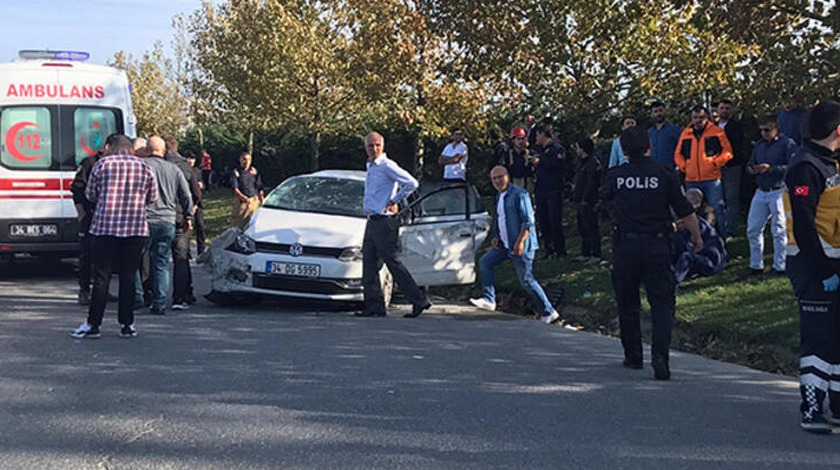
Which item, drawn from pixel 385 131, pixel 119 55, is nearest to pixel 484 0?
pixel 385 131

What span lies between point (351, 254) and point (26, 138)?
5.43 meters

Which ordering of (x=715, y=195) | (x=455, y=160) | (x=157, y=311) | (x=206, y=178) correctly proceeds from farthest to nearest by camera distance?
(x=206, y=178)
(x=455, y=160)
(x=715, y=195)
(x=157, y=311)

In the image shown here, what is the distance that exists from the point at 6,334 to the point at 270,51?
18.4 metres

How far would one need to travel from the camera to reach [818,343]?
588 cm

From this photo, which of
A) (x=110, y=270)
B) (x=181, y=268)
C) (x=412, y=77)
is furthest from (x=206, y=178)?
(x=110, y=270)

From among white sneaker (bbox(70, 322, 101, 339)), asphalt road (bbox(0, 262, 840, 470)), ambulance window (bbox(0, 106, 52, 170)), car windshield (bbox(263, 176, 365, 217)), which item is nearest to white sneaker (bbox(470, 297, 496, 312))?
asphalt road (bbox(0, 262, 840, 470))

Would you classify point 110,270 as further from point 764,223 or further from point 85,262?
point 764,223

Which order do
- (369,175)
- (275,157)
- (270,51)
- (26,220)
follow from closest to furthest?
(369,175), (26,220), (270,51), (275,157)

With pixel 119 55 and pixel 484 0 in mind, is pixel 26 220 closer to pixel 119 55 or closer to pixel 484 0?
pixel 484 0

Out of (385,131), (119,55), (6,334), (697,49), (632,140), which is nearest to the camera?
(632,140)

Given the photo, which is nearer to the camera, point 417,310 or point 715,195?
point 417,310

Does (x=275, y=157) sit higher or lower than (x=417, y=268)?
higher

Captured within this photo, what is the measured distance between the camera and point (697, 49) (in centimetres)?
1702

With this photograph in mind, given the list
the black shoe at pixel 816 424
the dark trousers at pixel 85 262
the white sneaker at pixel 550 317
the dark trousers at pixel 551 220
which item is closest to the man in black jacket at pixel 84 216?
the dark trousers at pixel 85 262
